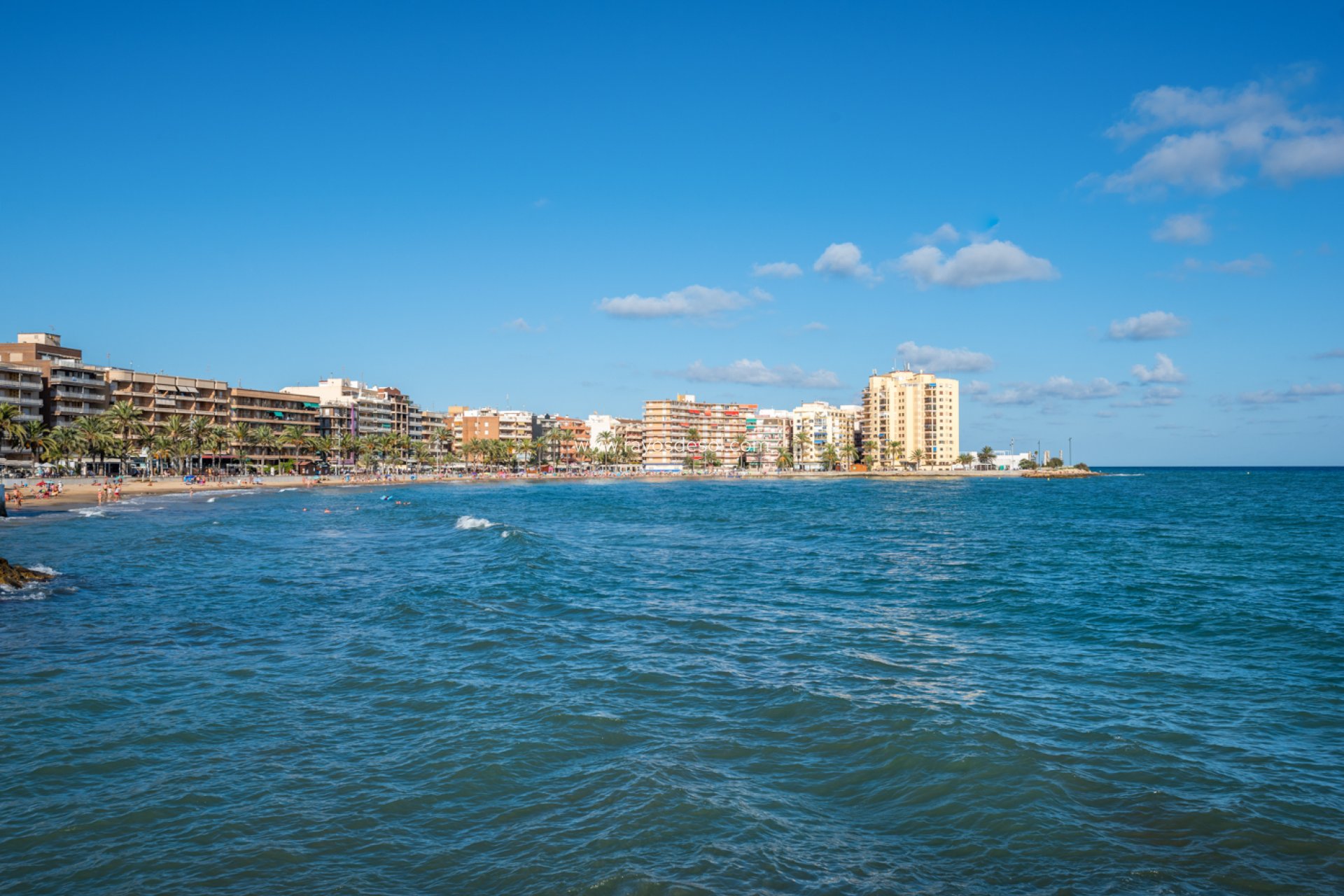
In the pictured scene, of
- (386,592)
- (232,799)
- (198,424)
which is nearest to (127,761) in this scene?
(232,799)

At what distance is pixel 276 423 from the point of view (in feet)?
474

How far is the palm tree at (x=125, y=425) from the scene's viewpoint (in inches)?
3991

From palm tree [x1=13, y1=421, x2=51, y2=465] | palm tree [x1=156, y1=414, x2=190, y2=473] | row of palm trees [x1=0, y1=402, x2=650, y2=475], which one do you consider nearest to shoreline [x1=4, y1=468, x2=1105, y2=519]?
palm tree [x1=156, y1=414, x2=190, y2=473]

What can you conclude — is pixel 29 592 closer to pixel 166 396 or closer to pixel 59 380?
pixel 59 380

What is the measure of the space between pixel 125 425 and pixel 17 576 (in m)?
91.7

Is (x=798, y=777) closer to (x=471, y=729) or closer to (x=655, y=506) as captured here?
(x=471, y=729)

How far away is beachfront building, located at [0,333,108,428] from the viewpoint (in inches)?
4122

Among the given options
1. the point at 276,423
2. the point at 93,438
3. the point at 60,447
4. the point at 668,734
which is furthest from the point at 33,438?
the point at 668,734

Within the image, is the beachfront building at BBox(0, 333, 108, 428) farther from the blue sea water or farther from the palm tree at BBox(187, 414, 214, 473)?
the blue sea water

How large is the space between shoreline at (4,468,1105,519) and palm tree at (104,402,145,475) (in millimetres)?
5284

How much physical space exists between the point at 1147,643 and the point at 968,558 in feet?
56.2

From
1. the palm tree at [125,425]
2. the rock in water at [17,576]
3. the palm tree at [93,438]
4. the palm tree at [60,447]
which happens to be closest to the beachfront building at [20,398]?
the palm tree at [60,447]

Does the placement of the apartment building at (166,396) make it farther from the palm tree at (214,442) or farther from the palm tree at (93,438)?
the palm tree at (93,438)

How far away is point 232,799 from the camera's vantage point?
938 centimetres
